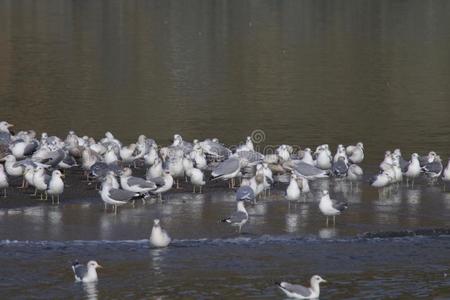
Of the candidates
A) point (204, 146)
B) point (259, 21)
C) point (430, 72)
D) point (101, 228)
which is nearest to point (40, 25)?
point (259, 21)

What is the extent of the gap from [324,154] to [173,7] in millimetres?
68073

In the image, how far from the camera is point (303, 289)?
1944 cm

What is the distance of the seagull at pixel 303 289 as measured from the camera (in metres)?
19.4

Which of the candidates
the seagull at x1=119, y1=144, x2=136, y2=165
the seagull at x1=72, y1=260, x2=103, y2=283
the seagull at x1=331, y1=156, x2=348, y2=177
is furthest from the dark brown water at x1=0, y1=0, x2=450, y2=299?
the seagull at x1=119, y1=144, x2=136, y2=165

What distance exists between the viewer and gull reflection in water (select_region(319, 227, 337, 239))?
75.3ft

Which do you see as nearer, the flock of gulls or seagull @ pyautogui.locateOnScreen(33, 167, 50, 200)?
the flock of gulls

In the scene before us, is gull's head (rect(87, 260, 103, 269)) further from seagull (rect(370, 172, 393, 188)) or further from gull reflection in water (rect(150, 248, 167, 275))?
seagull (rect(370, 172, 393, 188))

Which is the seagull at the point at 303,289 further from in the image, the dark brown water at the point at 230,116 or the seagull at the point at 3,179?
the seagull at the point at 3,179

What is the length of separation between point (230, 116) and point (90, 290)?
2096 centimetres

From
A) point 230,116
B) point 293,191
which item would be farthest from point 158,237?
point 230,116

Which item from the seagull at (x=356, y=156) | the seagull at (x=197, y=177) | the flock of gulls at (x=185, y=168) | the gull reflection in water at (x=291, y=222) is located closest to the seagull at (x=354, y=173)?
the flock of gulls at (x=185, y=168)

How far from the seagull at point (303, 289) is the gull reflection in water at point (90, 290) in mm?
2887

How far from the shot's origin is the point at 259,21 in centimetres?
8319

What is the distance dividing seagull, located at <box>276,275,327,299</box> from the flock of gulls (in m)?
3.74
